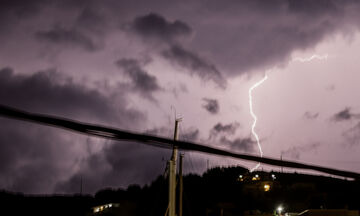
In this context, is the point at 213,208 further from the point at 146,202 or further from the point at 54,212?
the point at 54,212

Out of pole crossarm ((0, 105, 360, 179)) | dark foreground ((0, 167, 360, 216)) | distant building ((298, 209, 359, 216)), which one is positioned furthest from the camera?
dark foreground ((0, 167, 360, 216))

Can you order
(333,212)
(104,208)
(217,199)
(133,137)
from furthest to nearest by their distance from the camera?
(217,199), (104,208), (333,212), (133,137)

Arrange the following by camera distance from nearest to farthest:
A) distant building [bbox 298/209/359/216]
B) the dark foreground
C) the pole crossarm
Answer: the pole crossarm → distant building [bbox 298/209/359/216] → the dark foreground

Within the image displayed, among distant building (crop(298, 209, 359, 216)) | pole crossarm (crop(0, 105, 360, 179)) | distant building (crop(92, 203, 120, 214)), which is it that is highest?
pole crossarm (crop(0, 105, 360, 179))

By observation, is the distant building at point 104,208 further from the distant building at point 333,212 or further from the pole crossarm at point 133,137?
the pole crossarm at point 133,137

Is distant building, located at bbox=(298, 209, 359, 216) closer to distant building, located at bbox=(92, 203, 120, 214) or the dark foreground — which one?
the dark foreground

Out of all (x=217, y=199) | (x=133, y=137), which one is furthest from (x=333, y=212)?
(x=217, y=199)

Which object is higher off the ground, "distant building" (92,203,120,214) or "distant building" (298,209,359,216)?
"distant building" (298,209,359,216)

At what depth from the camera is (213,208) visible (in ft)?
155

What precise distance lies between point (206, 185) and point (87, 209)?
1955 cm

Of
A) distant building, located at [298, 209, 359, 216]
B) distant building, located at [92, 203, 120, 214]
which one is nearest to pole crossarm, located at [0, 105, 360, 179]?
distant building, located at [298, 209, 359, 216]

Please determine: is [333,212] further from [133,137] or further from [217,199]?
[217,199]

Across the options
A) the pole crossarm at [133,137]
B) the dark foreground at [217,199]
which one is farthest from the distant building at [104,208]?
the pole crossarm at [133,137]

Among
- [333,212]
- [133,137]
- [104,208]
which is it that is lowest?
[104,208]
